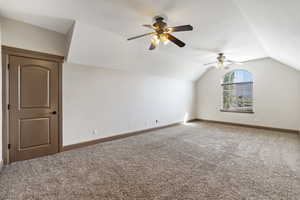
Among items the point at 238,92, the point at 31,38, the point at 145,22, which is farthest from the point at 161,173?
the point at 238,92

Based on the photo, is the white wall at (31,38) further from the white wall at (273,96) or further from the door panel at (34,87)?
the white wall at (273,96)

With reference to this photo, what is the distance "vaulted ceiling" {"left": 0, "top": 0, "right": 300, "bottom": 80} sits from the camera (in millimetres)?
2215

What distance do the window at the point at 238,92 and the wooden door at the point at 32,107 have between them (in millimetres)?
6818

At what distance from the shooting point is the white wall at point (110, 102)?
3.53 m

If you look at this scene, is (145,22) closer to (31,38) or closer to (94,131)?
(31,38)

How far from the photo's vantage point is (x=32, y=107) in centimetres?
298

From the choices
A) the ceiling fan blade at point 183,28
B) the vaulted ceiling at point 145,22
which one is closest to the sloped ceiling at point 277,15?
the vaulted ceiling at point 145,22

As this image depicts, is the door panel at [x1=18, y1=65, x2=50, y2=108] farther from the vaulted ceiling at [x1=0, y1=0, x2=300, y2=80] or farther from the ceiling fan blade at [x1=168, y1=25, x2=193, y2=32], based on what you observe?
the ceiling fan blade at [x1=168, y1=25, x2=193, y2=32]

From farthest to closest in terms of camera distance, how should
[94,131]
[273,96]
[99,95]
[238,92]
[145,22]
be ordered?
[238,92]
[273,96]
[99,95]
[94,131]
[145,22]

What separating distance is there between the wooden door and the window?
6.82 m

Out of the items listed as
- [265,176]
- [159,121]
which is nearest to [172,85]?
[159,121]

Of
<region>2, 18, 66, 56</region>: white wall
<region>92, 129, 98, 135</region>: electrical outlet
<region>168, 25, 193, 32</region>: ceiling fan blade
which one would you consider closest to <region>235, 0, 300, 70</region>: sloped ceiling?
<region>168, 25, 193, 32</region>: ceiling fan blade

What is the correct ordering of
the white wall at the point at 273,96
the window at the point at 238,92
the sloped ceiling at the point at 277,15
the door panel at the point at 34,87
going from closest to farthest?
the sloped ceiling at the point at 277,15, the door panel at the point at 34,87, the white wall at the point at 273,96, the window at the point at 238,92

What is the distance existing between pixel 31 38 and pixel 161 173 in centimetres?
374
